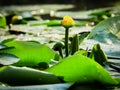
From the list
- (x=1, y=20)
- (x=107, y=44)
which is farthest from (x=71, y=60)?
(x=1, y=20)

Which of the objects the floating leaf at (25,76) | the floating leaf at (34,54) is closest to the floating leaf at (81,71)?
the floating leaf at (25,76)

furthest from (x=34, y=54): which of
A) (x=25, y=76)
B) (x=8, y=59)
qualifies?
(x=25, y=76)

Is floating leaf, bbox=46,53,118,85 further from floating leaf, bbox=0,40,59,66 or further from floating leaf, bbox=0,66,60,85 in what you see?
floating leaf, bbox=0,40,59,66

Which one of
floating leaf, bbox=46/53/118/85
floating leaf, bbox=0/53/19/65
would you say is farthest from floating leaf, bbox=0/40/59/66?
floating leaf, bbox=46/53/118/85

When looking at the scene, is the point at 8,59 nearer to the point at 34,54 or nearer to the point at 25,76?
the point at 34,54

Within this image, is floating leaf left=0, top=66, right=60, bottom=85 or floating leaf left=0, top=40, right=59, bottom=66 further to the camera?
floating leaf left=0, top=40, right=59, bottom=66
